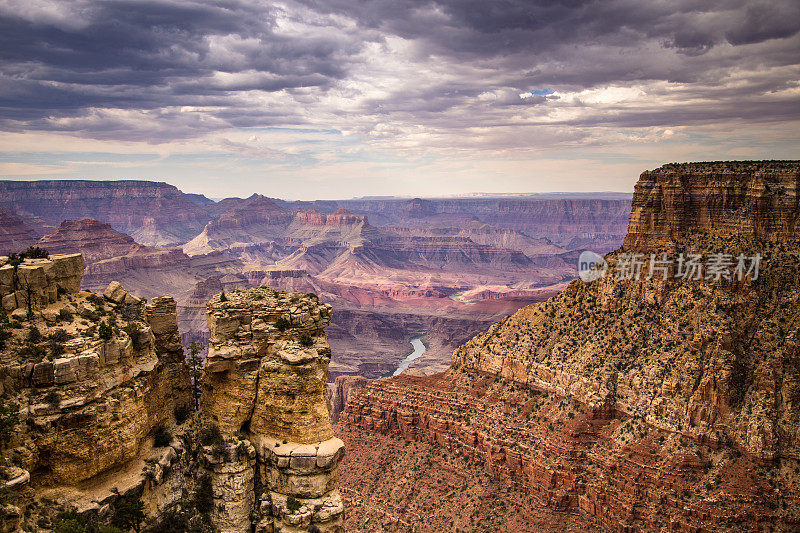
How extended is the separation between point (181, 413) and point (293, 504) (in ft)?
24.8

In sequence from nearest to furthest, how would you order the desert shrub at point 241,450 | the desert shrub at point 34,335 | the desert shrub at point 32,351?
the desert shrub at point 32,351, the desert shrub at point 34,335, the desert shrub at point 241,450

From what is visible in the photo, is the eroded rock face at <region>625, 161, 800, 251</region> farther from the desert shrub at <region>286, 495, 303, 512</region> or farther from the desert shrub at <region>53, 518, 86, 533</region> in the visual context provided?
the desert shrub at <region>53, 518, 86, 533</region>

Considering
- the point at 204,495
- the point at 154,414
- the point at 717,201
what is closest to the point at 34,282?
the point at 154,414

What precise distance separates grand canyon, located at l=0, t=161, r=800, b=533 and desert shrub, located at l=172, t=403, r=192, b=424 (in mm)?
96

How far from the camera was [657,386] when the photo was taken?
54.3 m

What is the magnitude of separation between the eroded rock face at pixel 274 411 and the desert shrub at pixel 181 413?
4.40 feet

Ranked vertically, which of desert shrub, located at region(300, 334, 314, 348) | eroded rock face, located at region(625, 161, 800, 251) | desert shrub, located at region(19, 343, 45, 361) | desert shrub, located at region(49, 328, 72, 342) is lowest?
desert shrub, located at region(300, 334, 314, 348)

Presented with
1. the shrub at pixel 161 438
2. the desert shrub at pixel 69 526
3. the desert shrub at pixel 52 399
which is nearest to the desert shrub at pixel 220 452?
the shrub at pixel 161 438

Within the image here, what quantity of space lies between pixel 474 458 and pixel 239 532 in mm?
40698

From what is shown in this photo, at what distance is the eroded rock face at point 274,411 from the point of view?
961 inches

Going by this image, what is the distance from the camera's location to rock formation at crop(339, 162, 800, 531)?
48.4 m

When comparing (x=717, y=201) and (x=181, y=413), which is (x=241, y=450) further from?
(x=717, y=201)

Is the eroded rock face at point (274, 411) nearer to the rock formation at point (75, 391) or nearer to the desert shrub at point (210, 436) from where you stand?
the desert shrub at point (210, 436)

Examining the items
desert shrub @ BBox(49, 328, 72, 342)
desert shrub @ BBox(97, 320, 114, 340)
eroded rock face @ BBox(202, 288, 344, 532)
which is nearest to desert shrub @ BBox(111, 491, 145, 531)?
eroded rock face @ BBox(202, 288, 344, 532)
